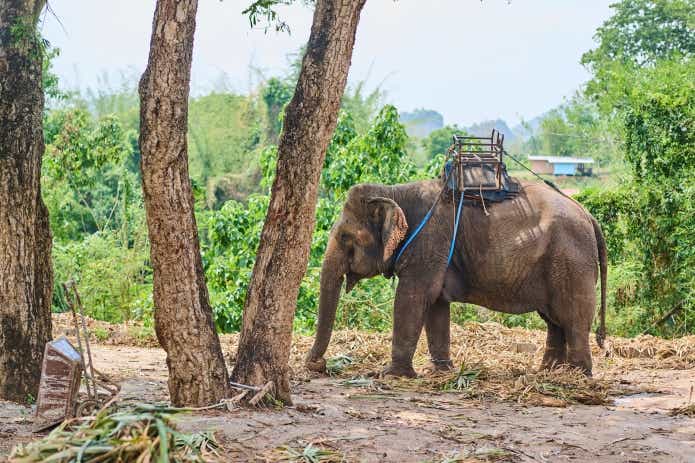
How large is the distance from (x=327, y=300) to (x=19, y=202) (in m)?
3.07

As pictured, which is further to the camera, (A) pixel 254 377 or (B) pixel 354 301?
(B) pixel 354 301

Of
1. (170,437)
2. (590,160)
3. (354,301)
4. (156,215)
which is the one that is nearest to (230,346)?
(354,301)

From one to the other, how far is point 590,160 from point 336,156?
2712cm

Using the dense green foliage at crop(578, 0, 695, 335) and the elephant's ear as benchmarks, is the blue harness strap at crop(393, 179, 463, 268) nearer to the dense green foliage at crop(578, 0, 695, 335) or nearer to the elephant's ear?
the elephant's ear

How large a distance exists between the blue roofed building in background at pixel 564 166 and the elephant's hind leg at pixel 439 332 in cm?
2967

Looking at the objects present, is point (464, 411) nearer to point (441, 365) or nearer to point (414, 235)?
point (441, 365)

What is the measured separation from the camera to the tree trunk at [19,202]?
7.38 meters

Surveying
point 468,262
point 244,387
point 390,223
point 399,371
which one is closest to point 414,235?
point 390,223

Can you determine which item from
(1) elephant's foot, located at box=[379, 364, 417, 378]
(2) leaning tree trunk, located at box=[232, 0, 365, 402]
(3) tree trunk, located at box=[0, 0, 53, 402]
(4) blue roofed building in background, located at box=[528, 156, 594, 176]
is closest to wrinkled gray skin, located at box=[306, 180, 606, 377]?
(1) elephant's foot, located at box=[379, 364, 417, 378]

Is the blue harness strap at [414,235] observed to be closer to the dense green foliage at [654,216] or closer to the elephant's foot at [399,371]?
the elephant's foot at [399,371]

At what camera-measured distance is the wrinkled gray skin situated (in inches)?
358

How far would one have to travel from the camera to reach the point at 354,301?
13.4 metres

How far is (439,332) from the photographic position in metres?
9.63

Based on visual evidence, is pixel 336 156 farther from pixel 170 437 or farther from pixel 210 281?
pixel 170 437
